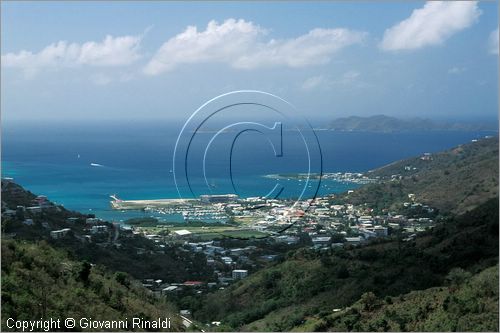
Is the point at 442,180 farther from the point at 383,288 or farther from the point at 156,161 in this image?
the point at 156,161

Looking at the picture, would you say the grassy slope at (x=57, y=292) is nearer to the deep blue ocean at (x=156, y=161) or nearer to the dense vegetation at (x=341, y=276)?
the dense vegetation at (x=341, y=276)

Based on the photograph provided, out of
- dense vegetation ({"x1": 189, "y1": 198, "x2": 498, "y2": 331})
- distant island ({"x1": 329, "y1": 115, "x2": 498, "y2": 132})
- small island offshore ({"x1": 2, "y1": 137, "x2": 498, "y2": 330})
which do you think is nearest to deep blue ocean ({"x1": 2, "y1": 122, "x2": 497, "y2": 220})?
distant island ({"x1": 329, "y1": 115, "x2": 498, "y2": 132})

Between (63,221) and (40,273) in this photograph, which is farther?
(63,221)

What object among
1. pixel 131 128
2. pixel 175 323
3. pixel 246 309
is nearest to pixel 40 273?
pixel 175 323

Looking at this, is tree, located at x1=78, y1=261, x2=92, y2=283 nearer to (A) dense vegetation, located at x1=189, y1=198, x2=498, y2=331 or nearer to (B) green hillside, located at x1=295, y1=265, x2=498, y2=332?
(A) dense vegetation, located at x1=189, y1=198, x2=498, y2=331

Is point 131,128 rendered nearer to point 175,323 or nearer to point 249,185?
point 249,185
